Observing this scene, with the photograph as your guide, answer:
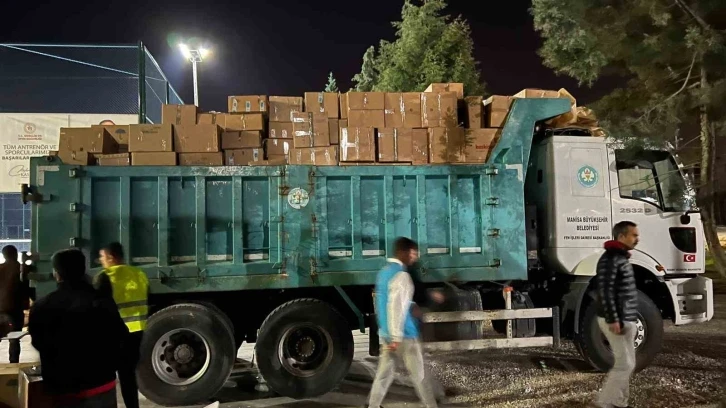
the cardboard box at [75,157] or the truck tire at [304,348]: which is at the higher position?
the cardboard box at [75,157]

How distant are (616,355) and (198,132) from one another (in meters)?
4.39

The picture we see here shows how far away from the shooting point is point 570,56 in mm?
8680

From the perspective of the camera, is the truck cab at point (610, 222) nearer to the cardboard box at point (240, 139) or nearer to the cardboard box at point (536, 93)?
the cardboard box at point (536, 93)

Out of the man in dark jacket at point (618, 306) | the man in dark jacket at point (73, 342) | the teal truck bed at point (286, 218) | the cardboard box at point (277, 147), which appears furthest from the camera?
the cardboard box at point (277, 147)

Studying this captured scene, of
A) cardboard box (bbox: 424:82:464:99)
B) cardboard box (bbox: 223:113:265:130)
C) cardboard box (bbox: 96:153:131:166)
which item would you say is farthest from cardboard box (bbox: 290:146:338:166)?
cardboard box (bbox: 96:153:131:166)

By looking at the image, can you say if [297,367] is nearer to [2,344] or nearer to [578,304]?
[578,304]

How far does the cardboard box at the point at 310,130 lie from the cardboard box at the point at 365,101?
32 cm

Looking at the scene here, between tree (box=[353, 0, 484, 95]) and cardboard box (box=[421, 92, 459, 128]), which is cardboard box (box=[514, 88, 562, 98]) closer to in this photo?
cardboard box (box=[421, 92, 459, 128])

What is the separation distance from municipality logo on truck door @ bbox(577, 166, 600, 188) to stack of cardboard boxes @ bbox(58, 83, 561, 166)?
3.65 ft

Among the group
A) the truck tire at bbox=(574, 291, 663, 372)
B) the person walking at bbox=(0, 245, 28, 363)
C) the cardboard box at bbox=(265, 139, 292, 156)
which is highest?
the cardboard box at bbox=(265, 139, 292, 156)

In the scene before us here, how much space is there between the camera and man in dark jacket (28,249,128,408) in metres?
2.67

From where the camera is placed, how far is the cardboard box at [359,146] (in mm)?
5957

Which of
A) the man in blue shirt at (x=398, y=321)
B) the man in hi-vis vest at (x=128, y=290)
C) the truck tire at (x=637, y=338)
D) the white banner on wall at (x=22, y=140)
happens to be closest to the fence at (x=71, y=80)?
the white banner on wall at (x=22, y=140)

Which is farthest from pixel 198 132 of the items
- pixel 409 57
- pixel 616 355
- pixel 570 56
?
pixel 409 57
